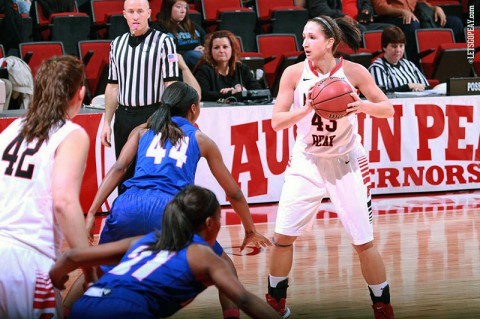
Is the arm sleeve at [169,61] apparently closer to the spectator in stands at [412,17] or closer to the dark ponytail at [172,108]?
the dark ponytail at [172,108]

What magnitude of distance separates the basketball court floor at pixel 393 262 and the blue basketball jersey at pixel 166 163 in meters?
1.10

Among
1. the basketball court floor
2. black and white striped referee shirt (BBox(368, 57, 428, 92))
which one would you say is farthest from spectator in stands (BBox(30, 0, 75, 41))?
the basketball court floor

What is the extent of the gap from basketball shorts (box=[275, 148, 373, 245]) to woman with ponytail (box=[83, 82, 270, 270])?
617 mm

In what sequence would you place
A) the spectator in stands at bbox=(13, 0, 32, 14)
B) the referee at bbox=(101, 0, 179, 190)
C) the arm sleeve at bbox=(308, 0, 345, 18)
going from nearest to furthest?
the referee at bbox=(101, 0, 179, 190) < the spectator in stands at bbox=(13, 0, 32, 14) < the arm sleeve at bbox=(308, 0, 345, 18)

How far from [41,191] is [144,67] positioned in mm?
3217

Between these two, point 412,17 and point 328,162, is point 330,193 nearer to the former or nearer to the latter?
point 328,162

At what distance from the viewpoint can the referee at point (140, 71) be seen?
641 cm

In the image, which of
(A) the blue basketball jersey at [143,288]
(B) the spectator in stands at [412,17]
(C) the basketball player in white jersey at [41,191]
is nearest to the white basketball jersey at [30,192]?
(C) the basketball player in white jersey at [41,191]

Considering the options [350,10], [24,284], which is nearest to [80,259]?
[24,284]

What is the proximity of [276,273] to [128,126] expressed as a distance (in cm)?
186

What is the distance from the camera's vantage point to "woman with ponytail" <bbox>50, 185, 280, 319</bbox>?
3.21m

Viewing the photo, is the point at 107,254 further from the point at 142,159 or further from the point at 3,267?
the point at 142,159
